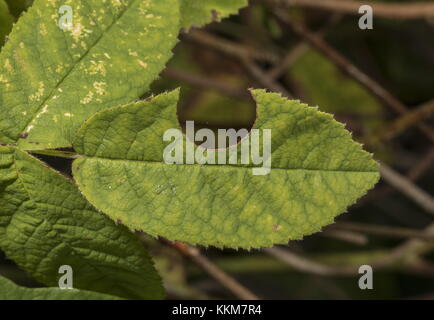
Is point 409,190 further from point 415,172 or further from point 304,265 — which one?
point 304,265

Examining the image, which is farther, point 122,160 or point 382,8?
point 382,8

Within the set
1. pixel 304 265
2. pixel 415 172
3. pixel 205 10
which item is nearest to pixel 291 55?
pixel 415 172

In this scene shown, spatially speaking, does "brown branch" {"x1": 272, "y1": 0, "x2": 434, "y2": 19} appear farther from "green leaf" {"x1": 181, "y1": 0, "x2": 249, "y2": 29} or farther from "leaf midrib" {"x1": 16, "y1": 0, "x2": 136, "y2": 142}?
"leaf midrib" {"x1": 16, "y1": 0, "x2": 136, "y2": 142}

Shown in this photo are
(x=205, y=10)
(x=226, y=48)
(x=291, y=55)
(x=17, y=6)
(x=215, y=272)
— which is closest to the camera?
(x=17, y=6)

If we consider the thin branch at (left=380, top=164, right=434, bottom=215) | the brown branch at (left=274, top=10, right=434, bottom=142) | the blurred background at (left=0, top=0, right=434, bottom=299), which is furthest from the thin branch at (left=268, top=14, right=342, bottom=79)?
the thin branch at (left=380, top=164, right=434, bottom=215)

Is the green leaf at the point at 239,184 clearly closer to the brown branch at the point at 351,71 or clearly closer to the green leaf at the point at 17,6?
the green leaf at the point at 17,6

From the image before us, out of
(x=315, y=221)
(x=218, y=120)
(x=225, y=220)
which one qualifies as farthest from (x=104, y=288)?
(x=218, y=120)

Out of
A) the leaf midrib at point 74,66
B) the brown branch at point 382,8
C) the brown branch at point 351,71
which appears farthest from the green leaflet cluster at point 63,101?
the brown branch at point 382,8
